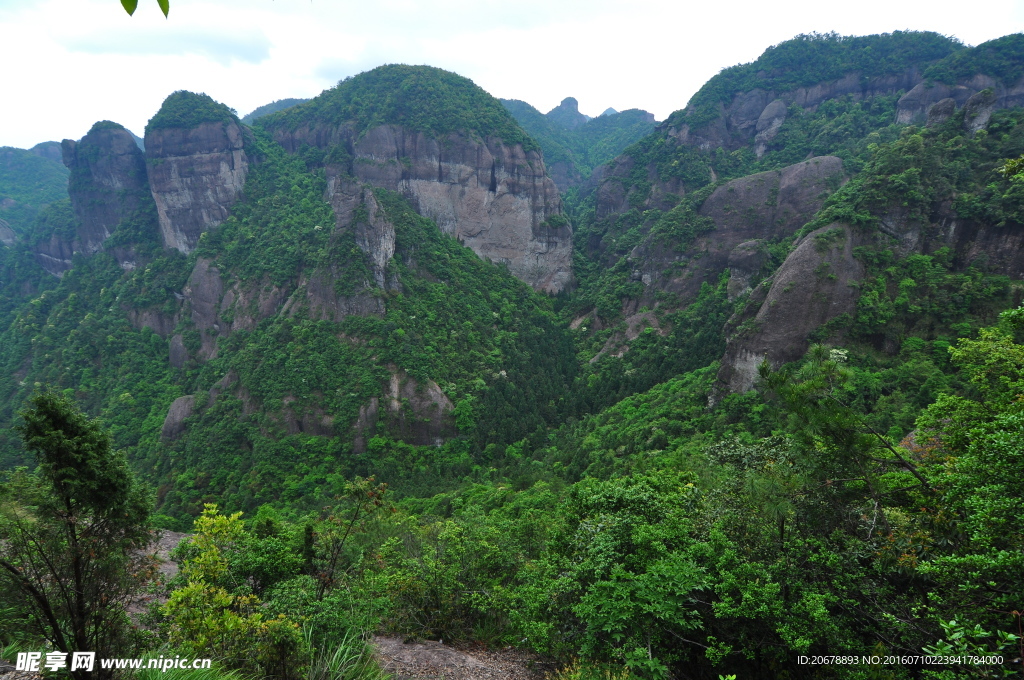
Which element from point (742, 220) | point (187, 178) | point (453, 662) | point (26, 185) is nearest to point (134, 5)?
point (453, 662)

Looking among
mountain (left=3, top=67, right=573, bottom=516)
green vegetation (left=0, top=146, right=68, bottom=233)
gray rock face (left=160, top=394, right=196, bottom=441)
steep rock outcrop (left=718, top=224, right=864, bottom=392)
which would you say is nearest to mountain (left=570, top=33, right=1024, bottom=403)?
steep rock outcrop (left=718, top=224, right=864, bottom=392)

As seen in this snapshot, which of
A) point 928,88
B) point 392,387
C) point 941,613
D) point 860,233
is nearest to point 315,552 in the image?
point 941,613

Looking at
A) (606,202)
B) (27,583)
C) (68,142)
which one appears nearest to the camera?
(27,583)

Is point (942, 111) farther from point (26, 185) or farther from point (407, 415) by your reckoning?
point (26, 185)

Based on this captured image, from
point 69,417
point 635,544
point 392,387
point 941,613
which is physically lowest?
point 392,387

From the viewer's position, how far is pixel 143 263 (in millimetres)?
64688

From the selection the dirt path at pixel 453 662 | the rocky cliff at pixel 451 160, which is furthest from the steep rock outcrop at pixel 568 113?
the dirt path at pixel 453 662

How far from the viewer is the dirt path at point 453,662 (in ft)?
33.3

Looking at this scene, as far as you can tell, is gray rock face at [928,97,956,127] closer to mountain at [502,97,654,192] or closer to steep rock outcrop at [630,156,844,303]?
steep rock outcrop at [630,156,844,303]

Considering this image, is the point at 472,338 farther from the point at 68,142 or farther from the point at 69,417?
Answer: the point at 68,142

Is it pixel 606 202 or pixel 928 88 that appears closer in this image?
pixel 928 88

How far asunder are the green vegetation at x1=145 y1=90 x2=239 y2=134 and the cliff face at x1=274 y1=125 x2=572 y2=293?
11.8 metres

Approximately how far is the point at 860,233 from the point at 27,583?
42.6 m

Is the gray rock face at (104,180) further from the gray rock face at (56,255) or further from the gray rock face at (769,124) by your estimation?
the gray rock face at (769,124)
